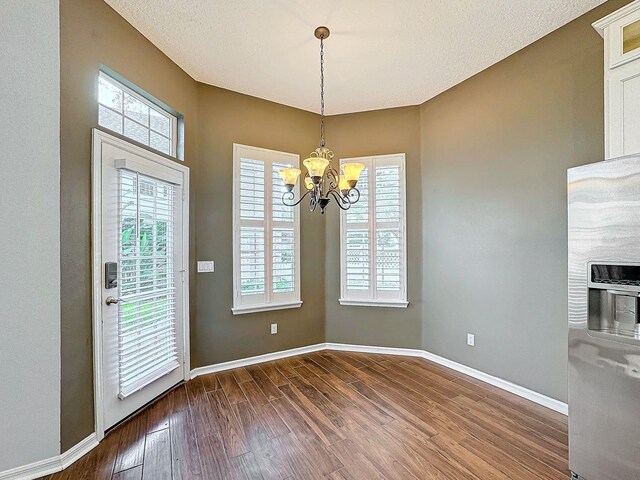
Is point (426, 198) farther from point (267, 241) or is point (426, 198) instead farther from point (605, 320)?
point (605, 320)

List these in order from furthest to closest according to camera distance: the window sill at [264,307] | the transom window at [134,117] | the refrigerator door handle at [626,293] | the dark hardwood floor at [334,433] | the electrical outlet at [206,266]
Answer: the window sill at [264,307]
the electrical outlet at [206,266]
the transom window at [134,117]
the dark hardwood floor at [334,433]
the refrigerator door handle at [626,293]

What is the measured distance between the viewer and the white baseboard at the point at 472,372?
2492 millimetres

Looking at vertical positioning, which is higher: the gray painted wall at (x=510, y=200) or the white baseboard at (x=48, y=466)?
the gray painted wall at (x=510, y=200)

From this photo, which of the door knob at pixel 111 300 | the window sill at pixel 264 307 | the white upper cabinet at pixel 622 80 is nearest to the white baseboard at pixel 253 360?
the window sill at pixel 264 307

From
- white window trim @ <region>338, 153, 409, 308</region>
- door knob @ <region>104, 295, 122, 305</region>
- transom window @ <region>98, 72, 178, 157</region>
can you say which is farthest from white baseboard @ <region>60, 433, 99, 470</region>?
white window trim @ <region>338, 153, 409, 308</region>

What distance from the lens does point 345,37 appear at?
2.53m

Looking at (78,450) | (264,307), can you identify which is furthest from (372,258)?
(78,450)

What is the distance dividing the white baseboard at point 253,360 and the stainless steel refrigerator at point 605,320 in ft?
8.85

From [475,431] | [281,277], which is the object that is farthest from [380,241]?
[475,431]

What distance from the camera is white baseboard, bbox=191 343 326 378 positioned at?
126 inches

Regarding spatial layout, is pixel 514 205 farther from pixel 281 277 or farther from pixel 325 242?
pixel 281 277

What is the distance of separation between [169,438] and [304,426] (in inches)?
38.5

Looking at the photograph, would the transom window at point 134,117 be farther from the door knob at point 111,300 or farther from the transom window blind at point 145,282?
the door knob at point 111,300

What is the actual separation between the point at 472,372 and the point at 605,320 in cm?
183
